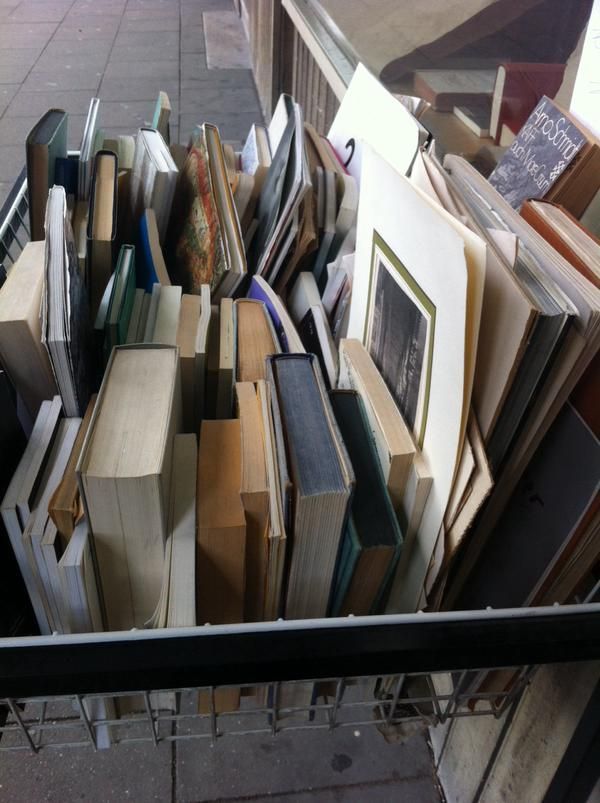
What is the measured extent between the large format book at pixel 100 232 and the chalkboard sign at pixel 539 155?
52 centimetres

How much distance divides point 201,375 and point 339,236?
33 centimetres

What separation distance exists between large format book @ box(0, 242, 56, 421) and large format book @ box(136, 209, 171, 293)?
172 mm

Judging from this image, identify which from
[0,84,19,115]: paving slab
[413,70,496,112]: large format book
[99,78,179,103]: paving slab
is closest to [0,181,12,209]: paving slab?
[0,84,19,115]: paving slab

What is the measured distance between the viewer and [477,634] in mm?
469

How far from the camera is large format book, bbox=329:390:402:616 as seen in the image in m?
0.59

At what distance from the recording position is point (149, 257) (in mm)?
882

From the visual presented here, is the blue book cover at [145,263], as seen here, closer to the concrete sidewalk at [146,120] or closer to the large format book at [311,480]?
the large format book at [311,480]

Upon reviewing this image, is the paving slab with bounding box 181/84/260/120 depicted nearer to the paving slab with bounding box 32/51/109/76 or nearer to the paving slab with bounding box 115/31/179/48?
the paving slab with bounding box 32/51/109/76

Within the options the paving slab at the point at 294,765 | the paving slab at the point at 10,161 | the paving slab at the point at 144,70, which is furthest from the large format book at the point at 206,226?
the paving slab at the point at 144,70

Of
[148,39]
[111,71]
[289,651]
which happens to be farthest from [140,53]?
[289,651]

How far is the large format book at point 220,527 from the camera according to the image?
591mm

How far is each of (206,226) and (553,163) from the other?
0.47 m

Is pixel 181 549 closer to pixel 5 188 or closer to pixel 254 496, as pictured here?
pixel 254 496

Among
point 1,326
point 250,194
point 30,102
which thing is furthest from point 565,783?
point 30,102
